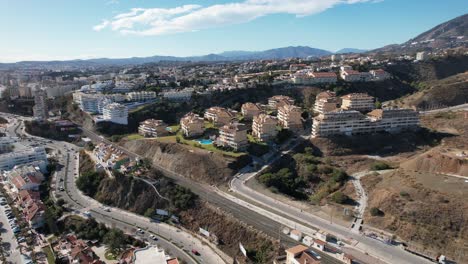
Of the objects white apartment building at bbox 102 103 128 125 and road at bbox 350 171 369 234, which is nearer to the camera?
road at bbox 350 171 369 234

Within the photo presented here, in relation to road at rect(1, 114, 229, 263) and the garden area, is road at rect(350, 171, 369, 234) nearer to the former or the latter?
the garden area

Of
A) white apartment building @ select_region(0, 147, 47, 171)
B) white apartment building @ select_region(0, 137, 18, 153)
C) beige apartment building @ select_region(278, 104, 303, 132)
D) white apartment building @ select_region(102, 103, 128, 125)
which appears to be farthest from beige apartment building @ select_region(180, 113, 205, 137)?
white apartment building @ select_region(0, 137, 18, 153)

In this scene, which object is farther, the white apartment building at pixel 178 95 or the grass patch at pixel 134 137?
the white apartment building at pixel 178 95

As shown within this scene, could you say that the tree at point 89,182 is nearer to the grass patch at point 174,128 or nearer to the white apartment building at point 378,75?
the grass patch at point 174,128

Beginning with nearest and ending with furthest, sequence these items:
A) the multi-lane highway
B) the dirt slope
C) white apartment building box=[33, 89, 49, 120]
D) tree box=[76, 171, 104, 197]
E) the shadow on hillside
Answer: the multi-lane highway → the dirt slope → tree box=[76, 171, 104, 197] → the shadow on hillside → white apartment building box=[33, 89, 49, 120]

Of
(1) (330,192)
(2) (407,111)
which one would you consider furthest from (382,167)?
(2) (407,111)

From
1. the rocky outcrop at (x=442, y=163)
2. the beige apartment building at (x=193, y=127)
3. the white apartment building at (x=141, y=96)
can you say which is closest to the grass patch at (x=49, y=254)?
the beige apartment building at (x=193, y=127)
